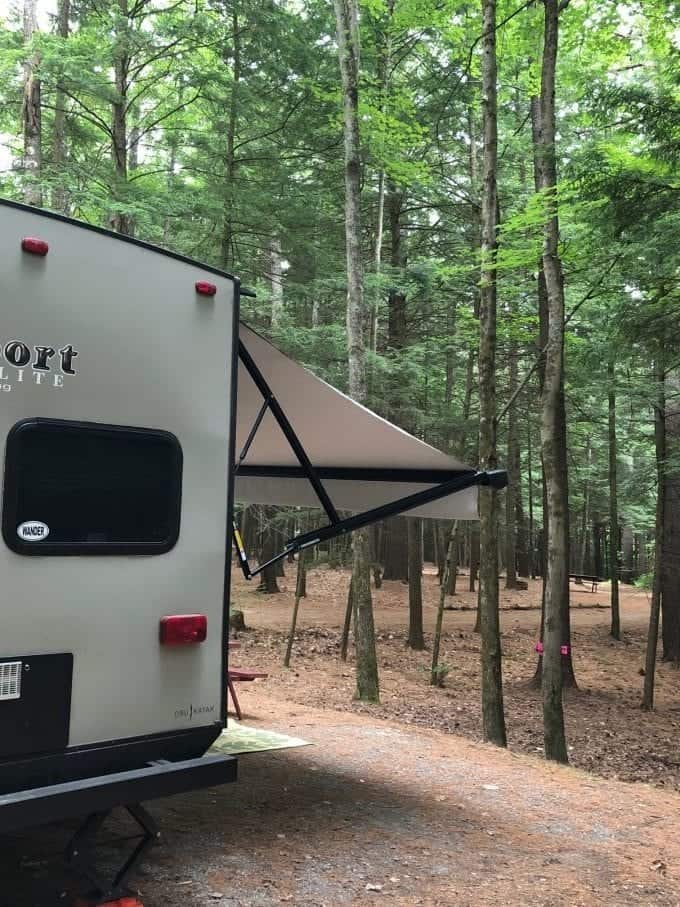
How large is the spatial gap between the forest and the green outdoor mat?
417 cm

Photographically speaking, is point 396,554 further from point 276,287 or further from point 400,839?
point 400,839

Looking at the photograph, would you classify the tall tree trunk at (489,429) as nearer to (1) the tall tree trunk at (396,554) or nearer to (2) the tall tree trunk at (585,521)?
(1) the tall tree trunk at (396,554)

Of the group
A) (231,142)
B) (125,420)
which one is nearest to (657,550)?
(231,142)

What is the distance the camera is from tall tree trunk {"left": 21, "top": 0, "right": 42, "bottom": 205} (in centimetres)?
1175

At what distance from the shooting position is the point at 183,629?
3732 mm

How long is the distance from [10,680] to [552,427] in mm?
7645

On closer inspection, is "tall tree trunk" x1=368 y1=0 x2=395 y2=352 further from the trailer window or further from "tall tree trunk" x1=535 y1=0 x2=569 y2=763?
the trailer window

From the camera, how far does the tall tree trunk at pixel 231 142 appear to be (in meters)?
13.6

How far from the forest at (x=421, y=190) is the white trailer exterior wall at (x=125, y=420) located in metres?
→ 6.00

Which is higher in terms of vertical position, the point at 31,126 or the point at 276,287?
the point at 31,126

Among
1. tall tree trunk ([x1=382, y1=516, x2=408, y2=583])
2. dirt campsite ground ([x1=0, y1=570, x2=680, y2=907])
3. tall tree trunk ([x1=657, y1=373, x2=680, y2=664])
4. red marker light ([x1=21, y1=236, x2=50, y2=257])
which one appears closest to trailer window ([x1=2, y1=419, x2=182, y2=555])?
red marker light ([x1=21, y1=236, x2=50, y2=257])

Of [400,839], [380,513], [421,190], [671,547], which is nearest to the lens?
[400,839]

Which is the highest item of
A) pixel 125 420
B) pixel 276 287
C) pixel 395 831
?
pixel 276 287

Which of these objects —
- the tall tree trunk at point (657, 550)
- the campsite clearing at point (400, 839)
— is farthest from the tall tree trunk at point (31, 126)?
the tall tree trunk at point (657, 550)
